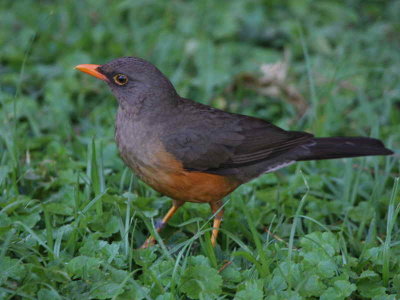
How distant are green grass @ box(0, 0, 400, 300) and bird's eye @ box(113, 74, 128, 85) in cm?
58

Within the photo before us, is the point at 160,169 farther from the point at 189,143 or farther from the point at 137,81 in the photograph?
the point at 137,81

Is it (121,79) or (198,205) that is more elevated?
(121,79)

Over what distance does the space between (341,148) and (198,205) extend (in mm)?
1395

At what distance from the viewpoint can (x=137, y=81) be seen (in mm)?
4992

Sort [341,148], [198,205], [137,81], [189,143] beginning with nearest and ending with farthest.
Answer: [189,143]
[137,81]
[341,148]
[198,205]

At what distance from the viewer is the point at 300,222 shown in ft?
16.7

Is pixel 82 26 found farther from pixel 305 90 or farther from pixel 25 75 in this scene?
pixel 305 90

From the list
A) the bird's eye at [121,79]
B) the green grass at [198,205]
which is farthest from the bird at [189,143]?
the green grass at [198,205]

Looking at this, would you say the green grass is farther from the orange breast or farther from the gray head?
the gray head

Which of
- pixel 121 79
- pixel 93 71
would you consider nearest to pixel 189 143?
pixel 121 79

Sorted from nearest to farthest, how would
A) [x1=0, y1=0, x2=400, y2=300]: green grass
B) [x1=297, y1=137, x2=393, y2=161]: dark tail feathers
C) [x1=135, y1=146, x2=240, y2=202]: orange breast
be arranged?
[x1=0, y1=0, x2=400, y2=300]: green grass < [x1=135, y1=146, x2=240, y2=202]: orange breast < [x1=297, y1=137, x2=393, y2=161]: dark tail feathers

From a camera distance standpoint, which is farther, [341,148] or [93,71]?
[341,148]

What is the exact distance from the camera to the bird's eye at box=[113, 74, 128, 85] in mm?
5004

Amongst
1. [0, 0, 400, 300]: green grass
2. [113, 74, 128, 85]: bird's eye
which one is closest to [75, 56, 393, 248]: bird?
[113, 74, 128, 85]: bird's eye
